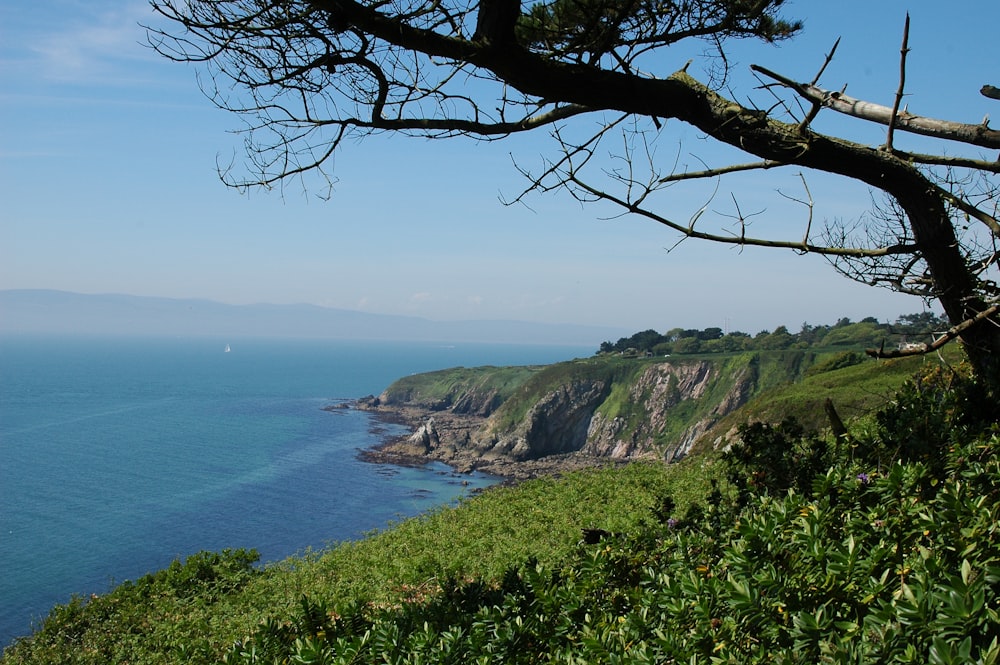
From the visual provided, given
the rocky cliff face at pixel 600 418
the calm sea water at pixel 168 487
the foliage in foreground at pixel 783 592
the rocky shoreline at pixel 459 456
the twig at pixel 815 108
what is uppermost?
the twig at pixel 815 108

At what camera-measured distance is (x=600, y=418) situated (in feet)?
255

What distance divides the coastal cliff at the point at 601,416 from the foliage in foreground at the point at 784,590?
5912 centimetres

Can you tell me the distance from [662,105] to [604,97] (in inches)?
17.4

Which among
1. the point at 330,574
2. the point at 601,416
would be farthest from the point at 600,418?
the point at 330,574

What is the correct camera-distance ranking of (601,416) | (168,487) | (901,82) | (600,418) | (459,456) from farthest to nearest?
(601,416) → (600,418) → (459,456) → (168,487) → (901,82)

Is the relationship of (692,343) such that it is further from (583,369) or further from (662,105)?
(662,105)

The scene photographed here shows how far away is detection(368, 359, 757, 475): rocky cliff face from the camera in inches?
2766

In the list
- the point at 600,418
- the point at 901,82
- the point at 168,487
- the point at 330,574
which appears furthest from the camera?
the point at 600,418

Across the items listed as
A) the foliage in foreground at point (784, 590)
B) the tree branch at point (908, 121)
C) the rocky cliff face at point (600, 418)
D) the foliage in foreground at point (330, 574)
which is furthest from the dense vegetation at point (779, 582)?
the rocky cliff face at point (600, 418)

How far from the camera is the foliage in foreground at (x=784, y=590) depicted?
2.25 metres

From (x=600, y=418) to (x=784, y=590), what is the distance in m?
76.1

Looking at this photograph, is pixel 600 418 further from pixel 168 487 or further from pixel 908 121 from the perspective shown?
pixel 908 121

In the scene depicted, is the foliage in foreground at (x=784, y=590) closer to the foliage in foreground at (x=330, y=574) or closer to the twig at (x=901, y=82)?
the twig at (x=901, y=82)

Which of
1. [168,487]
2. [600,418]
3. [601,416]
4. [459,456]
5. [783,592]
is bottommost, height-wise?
[168,487]
